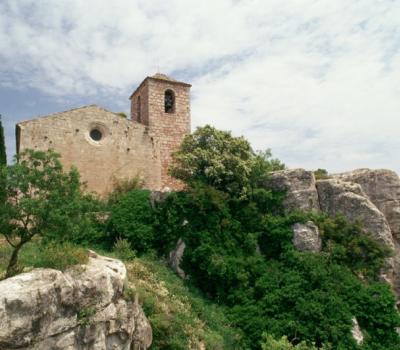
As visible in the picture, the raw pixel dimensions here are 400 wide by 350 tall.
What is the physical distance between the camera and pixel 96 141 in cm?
2436

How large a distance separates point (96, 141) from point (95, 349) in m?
15.8

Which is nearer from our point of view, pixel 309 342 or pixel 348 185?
pixel 309 342

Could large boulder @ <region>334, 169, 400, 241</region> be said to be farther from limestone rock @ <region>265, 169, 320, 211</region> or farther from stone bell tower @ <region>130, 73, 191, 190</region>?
stone bell tower @ <region>130, 73, 191, 190</region>

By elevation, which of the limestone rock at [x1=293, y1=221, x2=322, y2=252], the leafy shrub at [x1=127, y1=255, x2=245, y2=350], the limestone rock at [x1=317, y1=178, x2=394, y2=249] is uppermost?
the limestone rock at [x1=317, y1=178, x2=394, y2=249]

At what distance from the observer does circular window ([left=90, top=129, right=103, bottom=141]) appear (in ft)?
80.3

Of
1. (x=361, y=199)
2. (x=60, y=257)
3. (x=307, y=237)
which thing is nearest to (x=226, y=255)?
(x=307, y=237)

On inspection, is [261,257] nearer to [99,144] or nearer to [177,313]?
[177,313]

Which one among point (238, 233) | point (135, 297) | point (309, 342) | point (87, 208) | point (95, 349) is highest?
point (87, 208)

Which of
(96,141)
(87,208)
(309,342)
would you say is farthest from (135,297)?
(96,141)

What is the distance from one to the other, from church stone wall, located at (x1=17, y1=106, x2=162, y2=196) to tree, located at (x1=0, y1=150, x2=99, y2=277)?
1162 cm

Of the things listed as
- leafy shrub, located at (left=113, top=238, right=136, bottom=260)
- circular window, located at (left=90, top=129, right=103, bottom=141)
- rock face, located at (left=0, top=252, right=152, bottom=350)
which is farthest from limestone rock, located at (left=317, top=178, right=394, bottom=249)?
circular window, located at (left=90, top=129, right=103, bottom=141)

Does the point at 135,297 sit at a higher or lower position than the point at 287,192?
lower

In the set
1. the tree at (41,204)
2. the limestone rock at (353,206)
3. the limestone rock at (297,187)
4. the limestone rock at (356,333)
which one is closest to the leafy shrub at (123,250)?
the tree at (41,204)

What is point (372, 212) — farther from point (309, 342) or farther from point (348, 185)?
point (309, 342)
